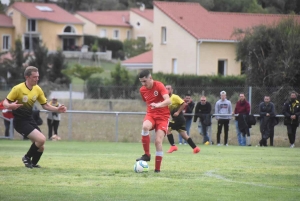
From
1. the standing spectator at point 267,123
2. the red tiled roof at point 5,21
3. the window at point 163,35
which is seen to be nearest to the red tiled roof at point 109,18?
the red tiled roof at point 5,21

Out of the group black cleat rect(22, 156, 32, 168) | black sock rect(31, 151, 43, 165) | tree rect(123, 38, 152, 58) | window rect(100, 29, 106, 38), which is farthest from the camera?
window rect(100, 29, 106, 38)

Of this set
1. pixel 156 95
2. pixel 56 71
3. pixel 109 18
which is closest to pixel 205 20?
pixel 56 71

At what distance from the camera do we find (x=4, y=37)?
83.4 m

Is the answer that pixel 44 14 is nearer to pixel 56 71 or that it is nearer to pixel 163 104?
pixel 56 71

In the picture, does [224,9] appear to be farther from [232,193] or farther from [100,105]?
[232,193]

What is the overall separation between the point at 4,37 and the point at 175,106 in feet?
216

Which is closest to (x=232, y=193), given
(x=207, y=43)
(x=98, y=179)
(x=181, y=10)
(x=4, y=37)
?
(x=98, y=179)

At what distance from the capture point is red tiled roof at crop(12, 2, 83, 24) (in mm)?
84188

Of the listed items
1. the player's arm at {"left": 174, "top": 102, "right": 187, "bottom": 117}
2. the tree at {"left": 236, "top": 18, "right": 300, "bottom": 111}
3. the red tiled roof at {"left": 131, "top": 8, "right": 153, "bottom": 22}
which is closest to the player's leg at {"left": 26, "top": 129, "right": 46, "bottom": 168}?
the player's arm at {"left": 174, "top": 102, "right": 187, "bottom": 117}

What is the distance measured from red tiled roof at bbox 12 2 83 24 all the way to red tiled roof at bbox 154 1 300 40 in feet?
106

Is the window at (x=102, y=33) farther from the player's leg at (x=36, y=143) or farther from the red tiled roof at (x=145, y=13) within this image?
the player's leg at (x=36, y=143)

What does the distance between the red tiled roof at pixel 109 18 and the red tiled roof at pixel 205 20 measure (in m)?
39.8

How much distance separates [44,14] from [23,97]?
Answer: 74941 mm

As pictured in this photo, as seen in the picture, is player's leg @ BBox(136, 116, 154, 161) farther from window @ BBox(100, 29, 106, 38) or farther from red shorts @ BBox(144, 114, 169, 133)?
window @ BBox(100, 29, 106, 38)
